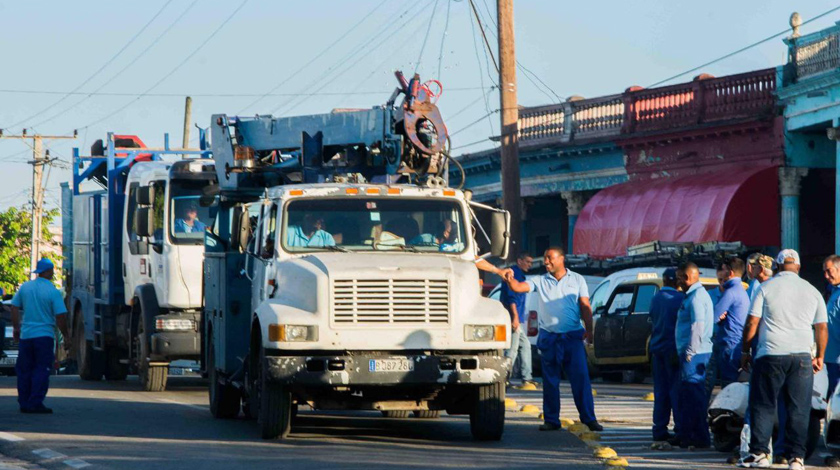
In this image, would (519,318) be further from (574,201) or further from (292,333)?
(574,201)

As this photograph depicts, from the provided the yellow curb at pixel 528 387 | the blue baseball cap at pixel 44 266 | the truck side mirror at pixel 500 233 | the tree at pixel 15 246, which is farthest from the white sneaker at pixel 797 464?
the tree at pixel 15 246

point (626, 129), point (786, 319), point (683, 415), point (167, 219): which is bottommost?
point (683, 415)

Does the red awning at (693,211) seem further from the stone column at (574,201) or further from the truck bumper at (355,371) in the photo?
the truck bumper at (355,371)

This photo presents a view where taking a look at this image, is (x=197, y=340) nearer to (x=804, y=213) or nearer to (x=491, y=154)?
(x=804, y=213)

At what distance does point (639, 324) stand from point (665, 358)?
10.9m

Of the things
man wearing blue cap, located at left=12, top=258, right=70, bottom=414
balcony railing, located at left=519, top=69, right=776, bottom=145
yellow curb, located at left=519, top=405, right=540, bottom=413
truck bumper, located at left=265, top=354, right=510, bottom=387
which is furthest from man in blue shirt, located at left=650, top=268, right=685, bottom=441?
balcony railing, located at left=519, top=69, right=776, bottom=145

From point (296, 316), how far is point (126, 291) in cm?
1021

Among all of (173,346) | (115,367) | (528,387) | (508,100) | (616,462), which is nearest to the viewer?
(616,462)

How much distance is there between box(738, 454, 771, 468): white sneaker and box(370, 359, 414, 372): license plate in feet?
9.91

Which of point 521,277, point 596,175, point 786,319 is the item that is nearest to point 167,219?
point 521,277

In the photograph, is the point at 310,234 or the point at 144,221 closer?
the point at 310,234

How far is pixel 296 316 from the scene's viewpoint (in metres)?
13.5

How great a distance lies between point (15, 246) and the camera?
198ft

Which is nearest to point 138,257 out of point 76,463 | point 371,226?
point 371,226
